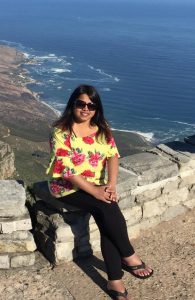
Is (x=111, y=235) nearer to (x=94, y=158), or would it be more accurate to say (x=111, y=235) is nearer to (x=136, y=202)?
(x=94, y=158)

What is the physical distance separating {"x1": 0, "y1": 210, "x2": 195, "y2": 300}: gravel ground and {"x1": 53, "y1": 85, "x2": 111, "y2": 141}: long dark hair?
166cm

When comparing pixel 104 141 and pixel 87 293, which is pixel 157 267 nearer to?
pixel 87 293

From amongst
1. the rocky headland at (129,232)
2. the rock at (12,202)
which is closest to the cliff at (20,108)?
the rocky headland at (129,232)

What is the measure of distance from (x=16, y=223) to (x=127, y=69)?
143420 millimetres

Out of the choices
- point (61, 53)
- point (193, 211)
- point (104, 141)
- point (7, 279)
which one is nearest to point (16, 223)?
point (7, 279)

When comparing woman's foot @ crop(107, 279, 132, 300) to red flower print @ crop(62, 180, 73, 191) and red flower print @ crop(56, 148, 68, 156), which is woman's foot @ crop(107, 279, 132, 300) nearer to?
red flower print @ crop(62, 180, 73, 191)

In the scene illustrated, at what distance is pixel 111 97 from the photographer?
369 ft

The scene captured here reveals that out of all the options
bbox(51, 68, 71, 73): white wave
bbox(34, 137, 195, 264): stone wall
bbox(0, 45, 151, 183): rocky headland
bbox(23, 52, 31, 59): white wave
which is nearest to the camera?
bbox(34, 137, 195, 264): stone wall

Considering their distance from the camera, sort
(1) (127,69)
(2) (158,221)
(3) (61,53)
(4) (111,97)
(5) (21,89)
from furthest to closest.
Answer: (3) (61,53) < (1) (127,69) < (5) (21,89) < (4) (111,97) < (2) (158,221)

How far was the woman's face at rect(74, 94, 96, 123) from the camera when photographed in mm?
5320

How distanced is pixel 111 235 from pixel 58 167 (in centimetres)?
98

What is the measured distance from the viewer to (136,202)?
256 inches

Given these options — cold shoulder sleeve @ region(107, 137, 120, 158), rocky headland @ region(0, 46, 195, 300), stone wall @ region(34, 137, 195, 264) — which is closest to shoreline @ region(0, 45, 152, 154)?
stone wall @ region(34, 137, 195, 264)

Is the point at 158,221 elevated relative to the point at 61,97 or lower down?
elevated
